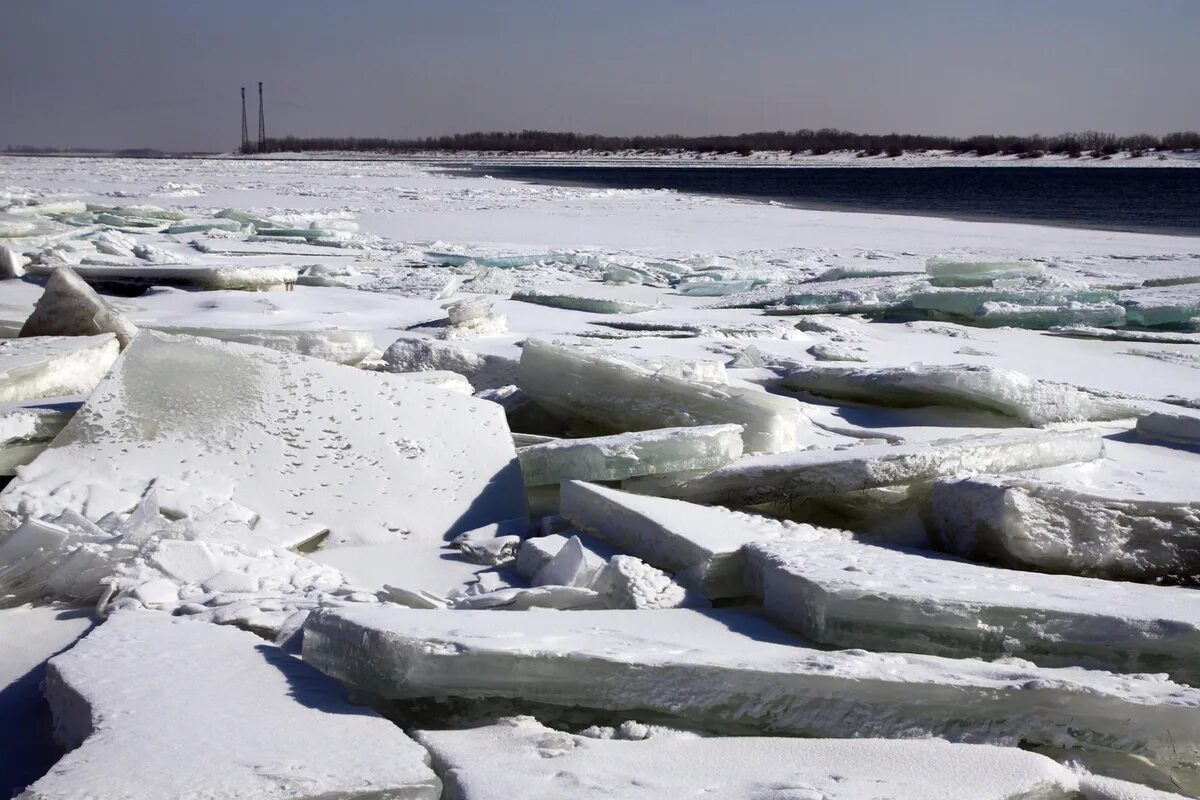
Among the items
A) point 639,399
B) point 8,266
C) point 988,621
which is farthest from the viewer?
point 8,266

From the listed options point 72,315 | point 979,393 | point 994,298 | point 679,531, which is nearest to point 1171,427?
point 979,393

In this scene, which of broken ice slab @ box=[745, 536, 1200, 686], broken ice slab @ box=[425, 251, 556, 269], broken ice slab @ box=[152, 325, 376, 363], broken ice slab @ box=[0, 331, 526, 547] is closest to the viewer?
broken ice slab @ box=[745, 536, 1200, 686]

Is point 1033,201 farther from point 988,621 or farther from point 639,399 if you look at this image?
point 988,621

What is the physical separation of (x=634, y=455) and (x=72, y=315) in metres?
2.22

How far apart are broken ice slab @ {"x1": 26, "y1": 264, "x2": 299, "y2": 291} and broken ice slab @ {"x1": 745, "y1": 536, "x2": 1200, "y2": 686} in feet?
14.3

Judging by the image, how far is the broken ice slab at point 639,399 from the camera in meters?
2.63

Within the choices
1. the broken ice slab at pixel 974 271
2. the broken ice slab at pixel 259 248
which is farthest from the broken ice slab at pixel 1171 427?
the broken ice slab at pixel 259 248

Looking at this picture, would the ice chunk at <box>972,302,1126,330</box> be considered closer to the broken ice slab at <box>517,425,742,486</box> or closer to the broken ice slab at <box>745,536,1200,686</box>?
the broken ice slab at <box>517,425,742,486</box>

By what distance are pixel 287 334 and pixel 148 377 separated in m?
0.92

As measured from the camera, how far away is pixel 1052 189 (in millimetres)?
29672

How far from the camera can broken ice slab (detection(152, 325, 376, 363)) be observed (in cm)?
338

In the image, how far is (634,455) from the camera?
7.48 ft

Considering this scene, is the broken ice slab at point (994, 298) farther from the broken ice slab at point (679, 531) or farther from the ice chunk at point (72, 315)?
the ice chunk at point (72, 315)

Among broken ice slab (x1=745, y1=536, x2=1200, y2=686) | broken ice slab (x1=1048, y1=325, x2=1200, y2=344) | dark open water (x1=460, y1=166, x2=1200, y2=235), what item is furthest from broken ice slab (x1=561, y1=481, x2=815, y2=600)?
dark open water (x1=460, y1=166, x2=1200, y2=235)
